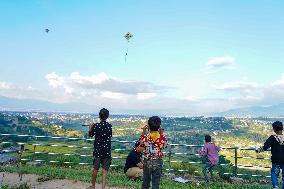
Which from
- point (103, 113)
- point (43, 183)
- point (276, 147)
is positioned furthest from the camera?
point (43, 183)

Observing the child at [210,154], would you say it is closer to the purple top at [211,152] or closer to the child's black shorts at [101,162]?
the purple top at [211,152]

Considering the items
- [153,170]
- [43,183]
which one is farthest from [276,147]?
[43,183]

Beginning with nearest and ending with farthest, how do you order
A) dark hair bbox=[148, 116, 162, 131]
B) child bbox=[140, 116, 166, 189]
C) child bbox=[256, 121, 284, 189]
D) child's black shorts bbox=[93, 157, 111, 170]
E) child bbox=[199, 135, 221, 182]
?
dark hair bbox=[148, 116, 162, 131] → child bbox=[140, 116, 166, 189] → child's black shorts bbox=[93, 157, 111, 170] → child bbox=[256, 121, 284, 189] → child bbox=[199, 135, 221, 182]

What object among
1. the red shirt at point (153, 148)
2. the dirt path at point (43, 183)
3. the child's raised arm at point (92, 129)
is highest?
the child's raised arm at point (92, 129)

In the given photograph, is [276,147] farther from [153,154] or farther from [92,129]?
[92,129]

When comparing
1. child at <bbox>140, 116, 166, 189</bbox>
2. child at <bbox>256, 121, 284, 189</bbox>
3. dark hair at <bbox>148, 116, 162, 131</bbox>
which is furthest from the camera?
child at <bbox>256, 121, 284, 189</bbox>

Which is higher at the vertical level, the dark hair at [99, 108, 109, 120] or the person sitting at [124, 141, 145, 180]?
the dark hair at [99, 108, 109, 120]

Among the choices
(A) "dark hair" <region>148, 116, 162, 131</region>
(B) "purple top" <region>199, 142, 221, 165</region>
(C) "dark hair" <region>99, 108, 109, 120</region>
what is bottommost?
(B) "purple top" <region>199, 142, 221, 165</region>

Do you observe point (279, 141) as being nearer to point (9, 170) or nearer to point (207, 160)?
point (207, 160)

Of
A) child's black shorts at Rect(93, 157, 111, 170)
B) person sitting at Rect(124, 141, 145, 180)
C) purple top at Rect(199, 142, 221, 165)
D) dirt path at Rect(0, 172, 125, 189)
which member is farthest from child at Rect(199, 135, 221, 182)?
child's black shorts at Rect(93, 157, 111, 170)

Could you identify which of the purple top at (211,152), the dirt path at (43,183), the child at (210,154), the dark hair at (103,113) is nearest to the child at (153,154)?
the dark hair at (103,113)

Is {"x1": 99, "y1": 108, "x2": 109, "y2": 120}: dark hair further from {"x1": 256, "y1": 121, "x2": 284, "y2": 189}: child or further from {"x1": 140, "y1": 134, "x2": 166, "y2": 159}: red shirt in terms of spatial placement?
{"x1": 256, "y1": 121, "x2": 284, "y2": 189}: child
